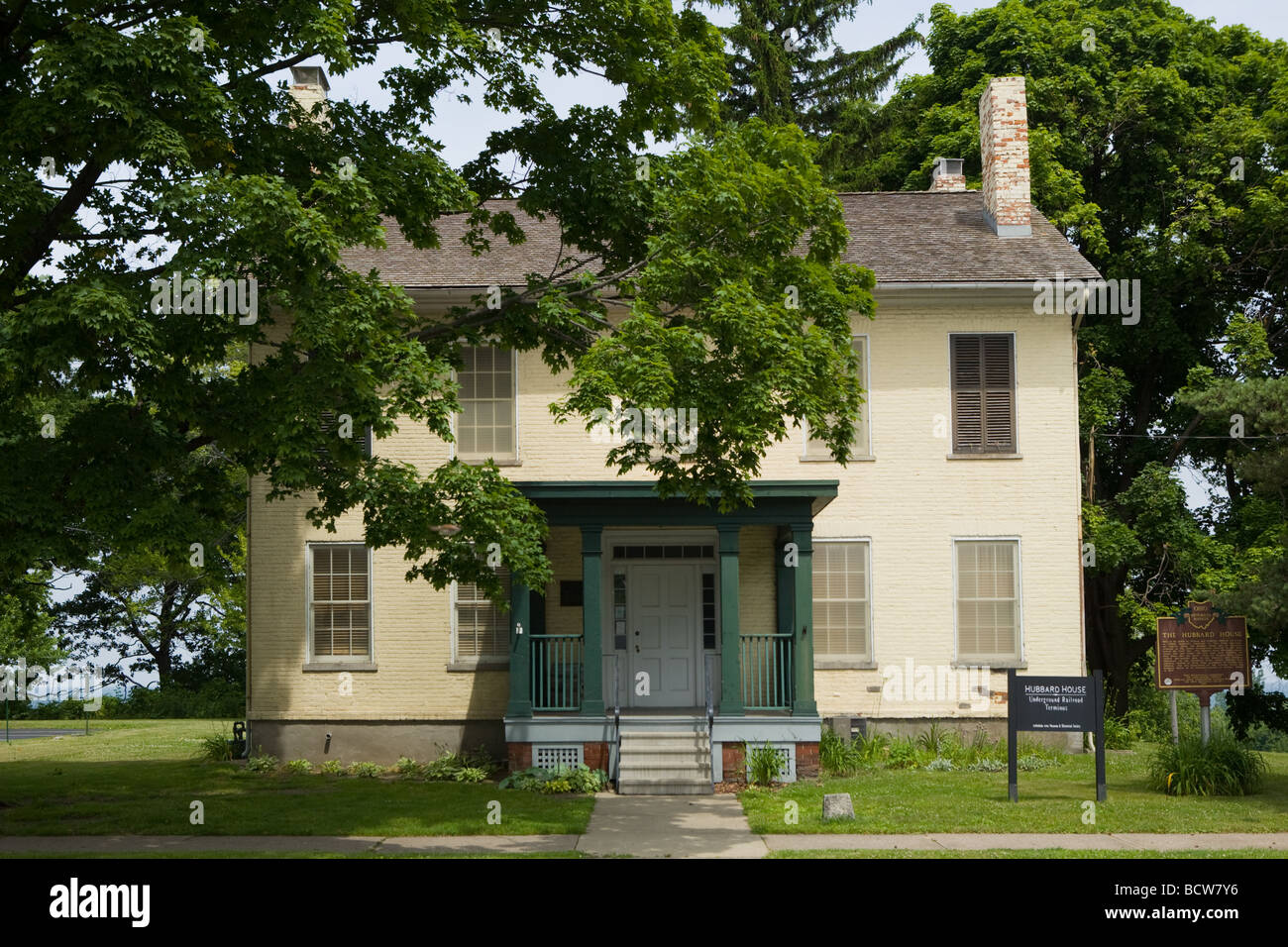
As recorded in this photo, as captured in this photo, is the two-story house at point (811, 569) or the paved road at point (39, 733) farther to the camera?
the paved road at point (39, 733)

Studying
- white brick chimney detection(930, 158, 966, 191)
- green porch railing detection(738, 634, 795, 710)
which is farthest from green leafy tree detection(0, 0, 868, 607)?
white brick chimney detection(930, 158, 966, 191)

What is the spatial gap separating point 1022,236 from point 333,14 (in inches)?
548

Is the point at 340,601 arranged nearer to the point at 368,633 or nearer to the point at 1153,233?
the point at 368,633

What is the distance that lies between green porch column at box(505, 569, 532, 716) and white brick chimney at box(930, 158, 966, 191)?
41.2 ft

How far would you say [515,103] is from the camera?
15.1 metres

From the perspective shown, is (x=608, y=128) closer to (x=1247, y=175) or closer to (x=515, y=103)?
(x=515, y=103)

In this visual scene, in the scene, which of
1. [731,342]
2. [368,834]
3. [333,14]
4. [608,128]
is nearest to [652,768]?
[368,834]

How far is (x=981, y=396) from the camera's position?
69.8 feet

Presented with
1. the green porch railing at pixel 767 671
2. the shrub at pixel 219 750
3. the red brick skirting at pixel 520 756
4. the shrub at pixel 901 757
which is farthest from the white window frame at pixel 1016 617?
the shrub at pixel 219 750

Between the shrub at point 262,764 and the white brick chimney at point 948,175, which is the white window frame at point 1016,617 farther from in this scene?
the shrub at point 262,764

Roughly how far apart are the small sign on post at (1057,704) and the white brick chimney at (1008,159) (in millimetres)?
10080

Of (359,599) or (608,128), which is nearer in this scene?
(608,128)

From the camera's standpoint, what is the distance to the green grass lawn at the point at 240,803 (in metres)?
14.3

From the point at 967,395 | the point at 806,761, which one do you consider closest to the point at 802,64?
the point at 967,395
